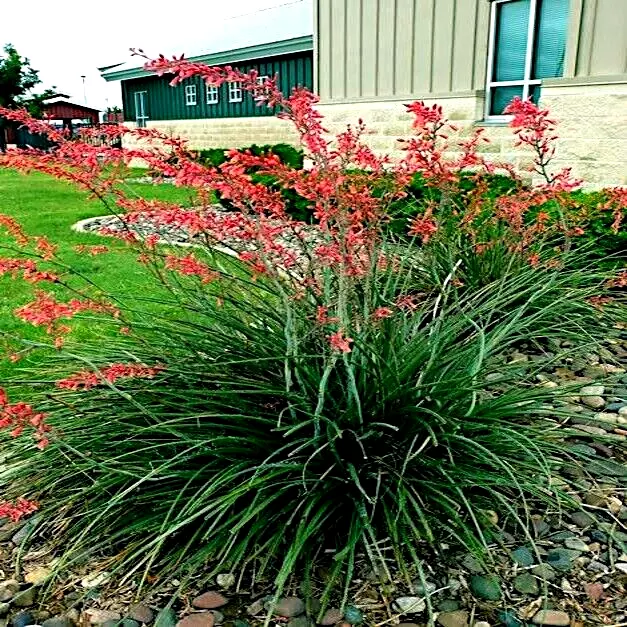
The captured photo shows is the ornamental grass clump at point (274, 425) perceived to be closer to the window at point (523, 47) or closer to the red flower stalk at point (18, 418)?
the red flower stalk at point (18, 418)

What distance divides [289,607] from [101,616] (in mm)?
559

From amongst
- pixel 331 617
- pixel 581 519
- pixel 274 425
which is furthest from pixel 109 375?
pixel 581 519

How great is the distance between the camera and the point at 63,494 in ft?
8.39

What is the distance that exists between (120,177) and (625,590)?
7.14ft

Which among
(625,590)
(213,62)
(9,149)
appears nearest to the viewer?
(625,590)

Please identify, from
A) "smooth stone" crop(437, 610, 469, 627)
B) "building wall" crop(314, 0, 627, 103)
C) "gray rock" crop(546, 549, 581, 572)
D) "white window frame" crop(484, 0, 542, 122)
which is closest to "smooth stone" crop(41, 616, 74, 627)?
"smooth stone" crop(437, 610, 469, 627)

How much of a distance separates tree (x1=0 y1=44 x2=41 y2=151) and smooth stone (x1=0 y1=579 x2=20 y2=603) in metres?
35.0

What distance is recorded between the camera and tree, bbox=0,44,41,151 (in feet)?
109

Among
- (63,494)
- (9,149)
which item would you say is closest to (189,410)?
(63,494)

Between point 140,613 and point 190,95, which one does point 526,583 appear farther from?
point 190,95

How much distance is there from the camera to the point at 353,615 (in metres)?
2.03

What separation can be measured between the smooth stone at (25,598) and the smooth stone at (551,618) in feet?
4.98

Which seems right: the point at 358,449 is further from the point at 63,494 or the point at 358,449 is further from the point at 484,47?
the point at 484,47

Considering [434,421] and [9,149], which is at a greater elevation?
[9,149]
